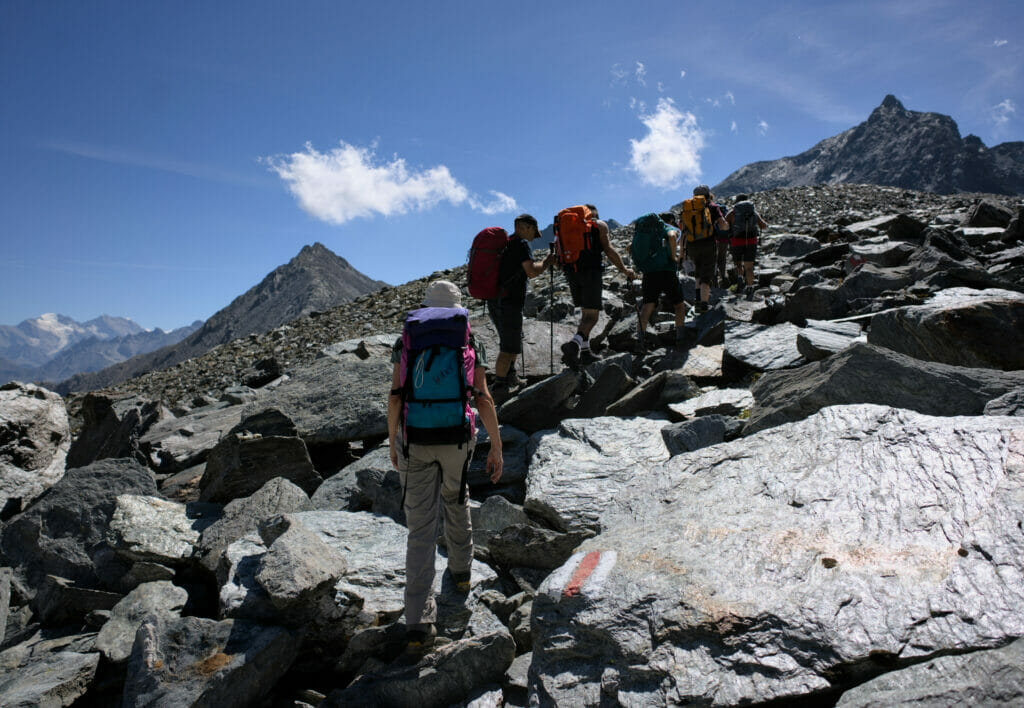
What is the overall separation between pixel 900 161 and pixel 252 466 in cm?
19877

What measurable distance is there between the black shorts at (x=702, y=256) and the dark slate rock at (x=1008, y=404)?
8.50m

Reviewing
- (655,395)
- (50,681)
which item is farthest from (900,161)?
(50,681)

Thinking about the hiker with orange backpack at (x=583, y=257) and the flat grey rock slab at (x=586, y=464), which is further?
the hiker with orange backpack at (x=583, y=257)

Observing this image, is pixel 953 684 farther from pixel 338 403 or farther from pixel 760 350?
pixel 338 403

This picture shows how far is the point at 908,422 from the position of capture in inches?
179

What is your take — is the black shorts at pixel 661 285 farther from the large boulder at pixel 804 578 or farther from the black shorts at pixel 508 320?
the large boulder at pixel 804 578

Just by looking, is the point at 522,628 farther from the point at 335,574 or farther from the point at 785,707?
the point at 785,707

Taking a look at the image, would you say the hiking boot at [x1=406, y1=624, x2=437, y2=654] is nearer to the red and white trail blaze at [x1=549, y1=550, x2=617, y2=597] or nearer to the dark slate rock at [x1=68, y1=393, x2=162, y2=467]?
the red and white trail blaze at [x1=549, y1=550, x2=617, y2=597]

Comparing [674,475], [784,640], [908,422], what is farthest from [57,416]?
[908,422]

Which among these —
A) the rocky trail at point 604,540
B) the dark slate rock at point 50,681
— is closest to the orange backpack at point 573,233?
the rocky trail at point 604,540

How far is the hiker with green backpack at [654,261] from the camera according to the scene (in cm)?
1038

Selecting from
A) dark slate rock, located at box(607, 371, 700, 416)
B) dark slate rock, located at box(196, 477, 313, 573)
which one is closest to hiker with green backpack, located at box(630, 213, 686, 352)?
dark slate rock, located at box(607, 371, 700, 416)

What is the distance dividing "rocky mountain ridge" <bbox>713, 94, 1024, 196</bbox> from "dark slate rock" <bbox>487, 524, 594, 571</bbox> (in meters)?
161

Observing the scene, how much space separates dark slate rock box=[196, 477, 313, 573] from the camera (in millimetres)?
6188
